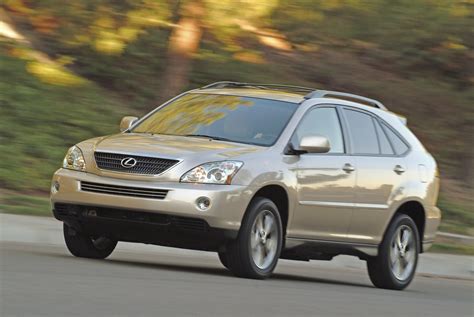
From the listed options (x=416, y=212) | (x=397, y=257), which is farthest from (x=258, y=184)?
(x=416, y=212)

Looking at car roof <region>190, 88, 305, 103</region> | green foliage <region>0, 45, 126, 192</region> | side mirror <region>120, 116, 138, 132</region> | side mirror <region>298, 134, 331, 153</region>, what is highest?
car roof <region>190, 88, 305, 103</region>

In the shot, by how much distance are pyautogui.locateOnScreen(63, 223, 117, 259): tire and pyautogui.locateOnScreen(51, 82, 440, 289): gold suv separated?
12mm

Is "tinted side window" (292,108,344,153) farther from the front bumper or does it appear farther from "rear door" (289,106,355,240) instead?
the front bumper

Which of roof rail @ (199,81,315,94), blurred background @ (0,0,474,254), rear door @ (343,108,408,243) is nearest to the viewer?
rear door @ (343,108,408,243)

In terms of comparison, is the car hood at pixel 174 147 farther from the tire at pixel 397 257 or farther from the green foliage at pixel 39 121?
the green foliage at pixel 39 121

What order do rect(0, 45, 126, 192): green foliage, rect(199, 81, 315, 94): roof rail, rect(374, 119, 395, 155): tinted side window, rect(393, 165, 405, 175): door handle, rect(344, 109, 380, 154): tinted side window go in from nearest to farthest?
rect(344, 109, 380, 154): tinted side window < rect(199, 81, 315, 94): roof rail < rect(393, 165, 405, 175): door handle < rect(374, 119, 395, 155): tinted side window < rect(0, 45, 126, 192): green foliage

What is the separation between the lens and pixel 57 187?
992 centimetres

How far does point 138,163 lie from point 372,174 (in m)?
2.58

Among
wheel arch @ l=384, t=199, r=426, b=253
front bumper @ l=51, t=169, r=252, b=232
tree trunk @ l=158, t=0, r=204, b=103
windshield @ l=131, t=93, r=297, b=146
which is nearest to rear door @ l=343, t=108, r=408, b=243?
wheel arch @ l=384, t=199, r=426, b=253

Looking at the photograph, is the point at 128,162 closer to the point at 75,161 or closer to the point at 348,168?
the point at 75,161

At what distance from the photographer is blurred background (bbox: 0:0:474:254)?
16906 millimetres

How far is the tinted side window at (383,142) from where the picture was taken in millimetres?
11469

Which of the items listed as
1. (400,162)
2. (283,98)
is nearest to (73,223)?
(283,98)

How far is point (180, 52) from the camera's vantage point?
62.4 feet
